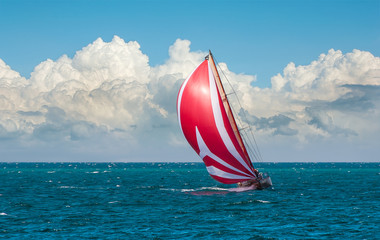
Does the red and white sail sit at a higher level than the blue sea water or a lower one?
higher

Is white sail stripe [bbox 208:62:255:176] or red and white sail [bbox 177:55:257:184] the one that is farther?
white sail stripe [bbox 208:62:255:176]

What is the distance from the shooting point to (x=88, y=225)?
32062 millimetres

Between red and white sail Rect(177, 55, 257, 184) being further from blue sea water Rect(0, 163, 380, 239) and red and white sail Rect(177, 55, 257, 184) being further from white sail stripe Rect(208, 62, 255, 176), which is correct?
blue sea water Rect(0, 163, 380, 239)

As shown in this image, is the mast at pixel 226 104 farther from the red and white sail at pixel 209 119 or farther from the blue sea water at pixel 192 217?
the blue sea water at pixel 192 217

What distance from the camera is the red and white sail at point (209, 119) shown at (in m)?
44.8

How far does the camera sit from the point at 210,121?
44969mm

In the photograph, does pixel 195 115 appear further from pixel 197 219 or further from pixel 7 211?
pixel 7 211

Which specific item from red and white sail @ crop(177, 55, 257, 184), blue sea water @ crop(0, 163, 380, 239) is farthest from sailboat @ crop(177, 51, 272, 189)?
blue sea water @ crop(0, 163, 380, 239)

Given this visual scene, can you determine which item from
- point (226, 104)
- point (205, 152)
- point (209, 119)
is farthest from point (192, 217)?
point (226, 104)

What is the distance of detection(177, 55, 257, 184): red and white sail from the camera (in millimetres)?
44781

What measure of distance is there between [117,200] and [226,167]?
1193cm

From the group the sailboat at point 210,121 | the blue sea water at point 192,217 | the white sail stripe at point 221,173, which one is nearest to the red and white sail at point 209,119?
the sailboat at point 210,121

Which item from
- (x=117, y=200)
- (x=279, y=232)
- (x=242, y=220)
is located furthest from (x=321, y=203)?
(x=117, y=200)

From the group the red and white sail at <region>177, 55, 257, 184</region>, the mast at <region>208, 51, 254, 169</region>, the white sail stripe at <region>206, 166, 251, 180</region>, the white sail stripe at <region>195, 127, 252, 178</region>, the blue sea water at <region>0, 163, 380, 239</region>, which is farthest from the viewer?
the white sail stripe at <region>206, 166, 251, 180</region>
